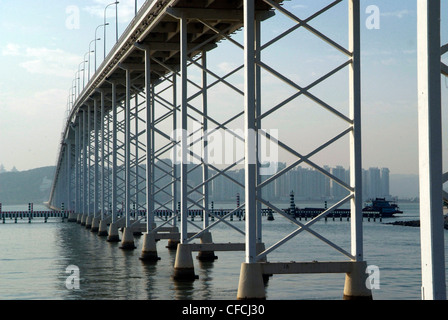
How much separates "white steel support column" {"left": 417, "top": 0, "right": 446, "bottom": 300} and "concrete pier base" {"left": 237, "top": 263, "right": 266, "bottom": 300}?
10.6 metres

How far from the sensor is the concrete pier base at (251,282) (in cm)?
1934

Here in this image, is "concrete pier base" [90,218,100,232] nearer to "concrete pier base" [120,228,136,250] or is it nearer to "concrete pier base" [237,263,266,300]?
"concrete pier base" [120,228,136,250]

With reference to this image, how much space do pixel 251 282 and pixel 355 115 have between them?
5306mm


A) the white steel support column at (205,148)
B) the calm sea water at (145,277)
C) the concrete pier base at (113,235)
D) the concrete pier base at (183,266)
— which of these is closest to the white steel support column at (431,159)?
the calm sea water at (145,277)

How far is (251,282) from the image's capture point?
1945 centimetres

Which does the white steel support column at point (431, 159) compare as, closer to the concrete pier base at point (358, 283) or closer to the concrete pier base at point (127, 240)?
the concrete pier base at point (358, 283)

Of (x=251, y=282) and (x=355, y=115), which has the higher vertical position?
(x=355, y=115)

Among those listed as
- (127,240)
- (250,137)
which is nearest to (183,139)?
(250,137)

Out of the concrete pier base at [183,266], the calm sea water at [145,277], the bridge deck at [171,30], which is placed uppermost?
the bridge deck at [171,30]

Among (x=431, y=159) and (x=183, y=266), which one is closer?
(x=431, y=159)

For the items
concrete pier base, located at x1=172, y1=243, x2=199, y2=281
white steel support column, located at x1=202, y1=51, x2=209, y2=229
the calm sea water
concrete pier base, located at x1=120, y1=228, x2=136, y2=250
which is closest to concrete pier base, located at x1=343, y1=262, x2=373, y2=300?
the calm sea water

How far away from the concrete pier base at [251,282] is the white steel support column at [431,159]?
10.6 m

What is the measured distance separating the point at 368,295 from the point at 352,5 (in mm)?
7812

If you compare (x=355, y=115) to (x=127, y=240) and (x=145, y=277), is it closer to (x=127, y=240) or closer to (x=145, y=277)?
(x=145, y=277)
